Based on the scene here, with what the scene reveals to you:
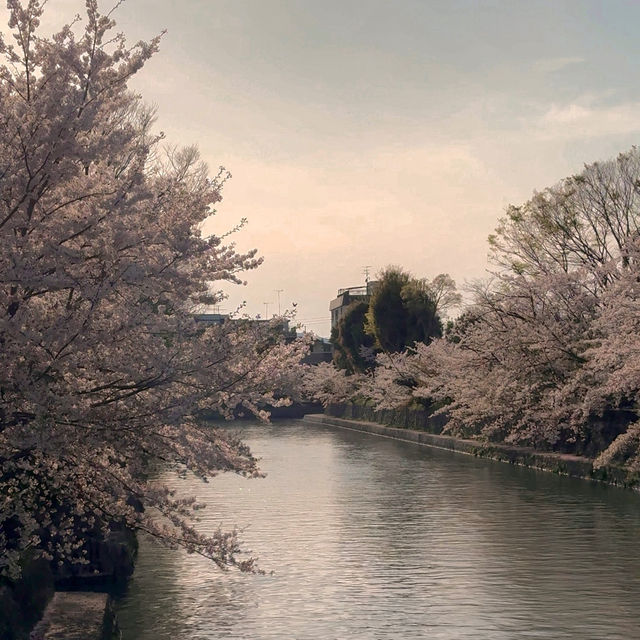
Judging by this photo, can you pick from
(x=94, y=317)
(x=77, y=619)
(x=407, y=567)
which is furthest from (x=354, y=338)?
(x=94, y=317)

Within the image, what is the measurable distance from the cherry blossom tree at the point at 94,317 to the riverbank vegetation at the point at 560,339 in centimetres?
1909

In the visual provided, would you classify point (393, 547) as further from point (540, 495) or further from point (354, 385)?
point (354, 385)

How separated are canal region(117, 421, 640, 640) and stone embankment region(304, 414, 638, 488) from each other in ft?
3.05

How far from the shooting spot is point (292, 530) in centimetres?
2323

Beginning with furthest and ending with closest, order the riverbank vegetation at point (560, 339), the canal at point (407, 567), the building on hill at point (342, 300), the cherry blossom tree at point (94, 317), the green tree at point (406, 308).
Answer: the building on hill at point (342, 300)
the green tree at point (406, 308)
the riverbank vegetation at point (560, 339)
the canal at point (407, 567)
the cherry blossom tree at point (94, 317)

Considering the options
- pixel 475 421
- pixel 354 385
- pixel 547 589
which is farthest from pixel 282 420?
pixel 547 589

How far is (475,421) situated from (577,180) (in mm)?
11324

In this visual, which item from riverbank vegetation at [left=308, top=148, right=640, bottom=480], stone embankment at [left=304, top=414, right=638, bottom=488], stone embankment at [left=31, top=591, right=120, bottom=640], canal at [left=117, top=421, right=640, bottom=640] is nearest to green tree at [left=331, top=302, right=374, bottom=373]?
stone embankment at [left=304, top=414, right=638, bottom=488]

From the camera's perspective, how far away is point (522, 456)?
1531 inches

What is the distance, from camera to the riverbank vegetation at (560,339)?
101 feet

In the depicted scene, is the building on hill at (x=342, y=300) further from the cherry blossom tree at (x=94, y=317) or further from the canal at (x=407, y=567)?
the cherry blossom tree at (x=94, y=317)

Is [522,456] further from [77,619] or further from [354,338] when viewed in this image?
[354,338]

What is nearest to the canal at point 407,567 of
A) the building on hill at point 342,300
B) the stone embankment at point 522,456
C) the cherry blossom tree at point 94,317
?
the stone embankment at point 522,456

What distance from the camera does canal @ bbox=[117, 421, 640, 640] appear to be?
47.8ft
